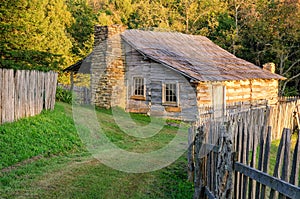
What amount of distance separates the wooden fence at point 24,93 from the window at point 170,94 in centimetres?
679

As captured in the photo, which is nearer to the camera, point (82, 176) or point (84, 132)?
point (82, 176)

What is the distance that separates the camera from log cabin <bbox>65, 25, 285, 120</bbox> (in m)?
19.1

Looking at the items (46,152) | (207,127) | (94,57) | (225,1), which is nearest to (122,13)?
(225,1)

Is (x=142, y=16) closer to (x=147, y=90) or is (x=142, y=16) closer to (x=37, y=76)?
(x=147, y=90)

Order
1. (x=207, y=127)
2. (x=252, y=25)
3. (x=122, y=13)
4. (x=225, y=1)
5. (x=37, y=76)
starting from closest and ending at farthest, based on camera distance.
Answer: (x=207, y=127) → (x=37, y=76) → (x=252, y=25) → (x=225, y=1) → (x=122, y=13)

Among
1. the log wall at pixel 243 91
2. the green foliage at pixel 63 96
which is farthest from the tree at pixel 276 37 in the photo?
the green foliage at pixel 63 96

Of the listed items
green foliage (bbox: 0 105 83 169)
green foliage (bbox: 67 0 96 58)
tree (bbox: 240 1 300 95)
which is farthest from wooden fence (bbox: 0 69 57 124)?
green foliage (bbox: 67 0 96 58)

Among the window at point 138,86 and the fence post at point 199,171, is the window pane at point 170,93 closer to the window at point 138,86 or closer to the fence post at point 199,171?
the window at point 138,86

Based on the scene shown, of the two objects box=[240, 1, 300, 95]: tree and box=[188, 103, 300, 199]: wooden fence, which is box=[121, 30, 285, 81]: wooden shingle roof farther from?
box=[188, 103, 300, 199]: wooden fence

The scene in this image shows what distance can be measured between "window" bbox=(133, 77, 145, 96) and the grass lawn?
840 centimetres

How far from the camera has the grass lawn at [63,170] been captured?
7.43m

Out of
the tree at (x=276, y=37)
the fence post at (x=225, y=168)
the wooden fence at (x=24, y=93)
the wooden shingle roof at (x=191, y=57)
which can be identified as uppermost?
the tree at (x=276, y=37)

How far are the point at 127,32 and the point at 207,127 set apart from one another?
16522 millimetres

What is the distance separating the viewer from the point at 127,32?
22.7m
